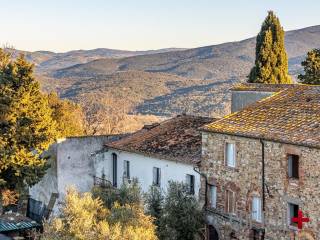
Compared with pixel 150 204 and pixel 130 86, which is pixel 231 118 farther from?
pixel 130 86

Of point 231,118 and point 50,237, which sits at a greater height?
→ point 231,118

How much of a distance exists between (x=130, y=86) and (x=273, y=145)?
9324 cm

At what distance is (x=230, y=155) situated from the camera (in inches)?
998

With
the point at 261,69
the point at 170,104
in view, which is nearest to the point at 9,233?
the point at 261,69

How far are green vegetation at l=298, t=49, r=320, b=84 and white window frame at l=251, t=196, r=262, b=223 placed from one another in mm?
19344

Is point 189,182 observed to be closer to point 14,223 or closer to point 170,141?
point 170,141

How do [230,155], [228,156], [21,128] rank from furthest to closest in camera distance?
[21,128] < [228,156] < [230,155]

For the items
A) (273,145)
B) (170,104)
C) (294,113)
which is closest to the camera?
(273,145)

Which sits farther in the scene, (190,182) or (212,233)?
(190,182)

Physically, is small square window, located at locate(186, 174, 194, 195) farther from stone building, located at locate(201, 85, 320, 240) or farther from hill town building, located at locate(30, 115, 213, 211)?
stone building, located at locate(201, 85, 320, 240)

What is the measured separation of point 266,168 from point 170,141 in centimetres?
843

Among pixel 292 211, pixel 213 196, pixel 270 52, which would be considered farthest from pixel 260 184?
pixel 270 52

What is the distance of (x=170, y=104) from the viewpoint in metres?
99.4

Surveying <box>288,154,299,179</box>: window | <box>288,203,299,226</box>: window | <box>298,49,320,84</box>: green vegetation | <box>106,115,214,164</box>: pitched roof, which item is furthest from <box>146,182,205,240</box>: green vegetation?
<box>298,49,320,84</box>: green vegetation
